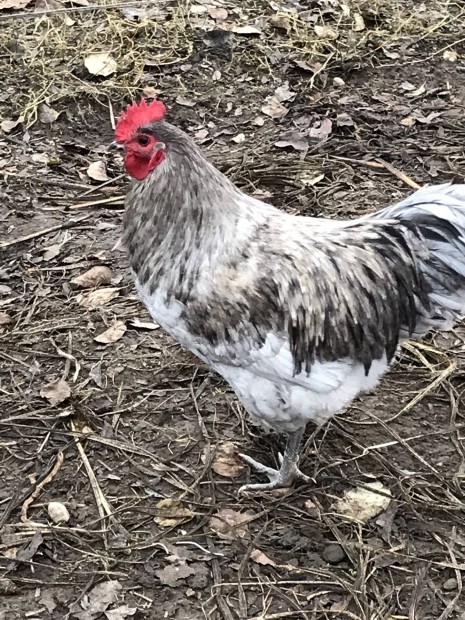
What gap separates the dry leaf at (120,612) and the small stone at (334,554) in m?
0.74

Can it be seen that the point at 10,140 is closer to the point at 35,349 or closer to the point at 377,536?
the point at 35,349

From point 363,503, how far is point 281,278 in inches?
41.6

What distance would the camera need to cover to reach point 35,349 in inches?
140

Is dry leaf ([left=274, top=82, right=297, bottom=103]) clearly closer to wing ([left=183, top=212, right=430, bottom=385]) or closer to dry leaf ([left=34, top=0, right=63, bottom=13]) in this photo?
dry leaf ([left=34, top=0, right=63, bottom=13])

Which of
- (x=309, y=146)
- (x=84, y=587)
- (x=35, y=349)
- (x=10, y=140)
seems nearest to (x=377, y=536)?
(x=84, y=587)

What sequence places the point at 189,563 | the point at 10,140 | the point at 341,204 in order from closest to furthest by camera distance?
the point at 189,563
the point at 341,204
the point at 10,140

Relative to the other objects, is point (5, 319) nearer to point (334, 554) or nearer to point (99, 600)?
point (99, 600)

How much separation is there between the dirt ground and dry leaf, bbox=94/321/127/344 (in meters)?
0.01

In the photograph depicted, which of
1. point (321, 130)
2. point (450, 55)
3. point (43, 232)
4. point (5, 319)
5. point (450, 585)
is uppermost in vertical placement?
point (450, 55)

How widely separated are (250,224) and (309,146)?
218 centimetres

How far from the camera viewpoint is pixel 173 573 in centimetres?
279

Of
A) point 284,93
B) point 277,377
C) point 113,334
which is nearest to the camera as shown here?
point 277,377

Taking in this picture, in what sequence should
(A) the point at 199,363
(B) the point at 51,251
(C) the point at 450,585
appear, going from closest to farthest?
(C) the point at 450,585 < (A) the point at 199,363 < (B) the point at 51,251

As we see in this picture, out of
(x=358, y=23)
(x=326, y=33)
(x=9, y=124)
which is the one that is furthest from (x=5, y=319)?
(x=358, y=23)
